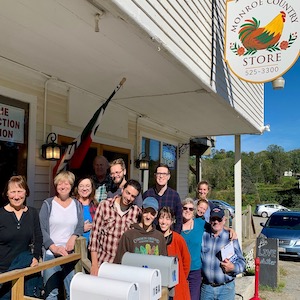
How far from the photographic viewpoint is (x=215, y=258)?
11.5 feet

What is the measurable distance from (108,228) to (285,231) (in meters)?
10.2

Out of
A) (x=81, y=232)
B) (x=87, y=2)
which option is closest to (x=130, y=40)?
(x=87, y=2)

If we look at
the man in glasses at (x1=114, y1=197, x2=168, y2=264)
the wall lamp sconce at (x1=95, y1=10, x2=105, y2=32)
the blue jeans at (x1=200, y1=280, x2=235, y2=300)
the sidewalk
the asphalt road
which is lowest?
the asphalt road

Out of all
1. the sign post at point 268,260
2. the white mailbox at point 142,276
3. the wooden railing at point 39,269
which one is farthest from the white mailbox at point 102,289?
the sign post at point 268,260

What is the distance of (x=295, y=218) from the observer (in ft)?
41.7

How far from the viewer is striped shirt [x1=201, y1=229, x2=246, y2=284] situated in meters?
3.47

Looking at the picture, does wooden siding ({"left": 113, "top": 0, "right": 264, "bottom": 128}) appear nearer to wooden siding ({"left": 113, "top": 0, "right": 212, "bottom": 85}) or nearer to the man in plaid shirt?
wooden siding ({"left": 113, "top": 0, "right": 212, "bottom": 85})

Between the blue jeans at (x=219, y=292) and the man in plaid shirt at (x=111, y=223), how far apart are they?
41.0 inches

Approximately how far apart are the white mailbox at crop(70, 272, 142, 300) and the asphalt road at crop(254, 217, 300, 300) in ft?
18.3

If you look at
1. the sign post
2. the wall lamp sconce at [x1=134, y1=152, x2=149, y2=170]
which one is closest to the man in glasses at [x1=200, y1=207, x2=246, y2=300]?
the wall lamp sconce at [x1=134, y1=152, x2=149, y2=170]

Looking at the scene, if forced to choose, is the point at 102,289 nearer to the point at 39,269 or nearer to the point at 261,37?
the point at 39,269

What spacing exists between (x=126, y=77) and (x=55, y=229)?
208 cm

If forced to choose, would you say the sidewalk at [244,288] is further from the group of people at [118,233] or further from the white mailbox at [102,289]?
the white mailbox at [102,289]

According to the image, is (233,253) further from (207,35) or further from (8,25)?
(207,35)
